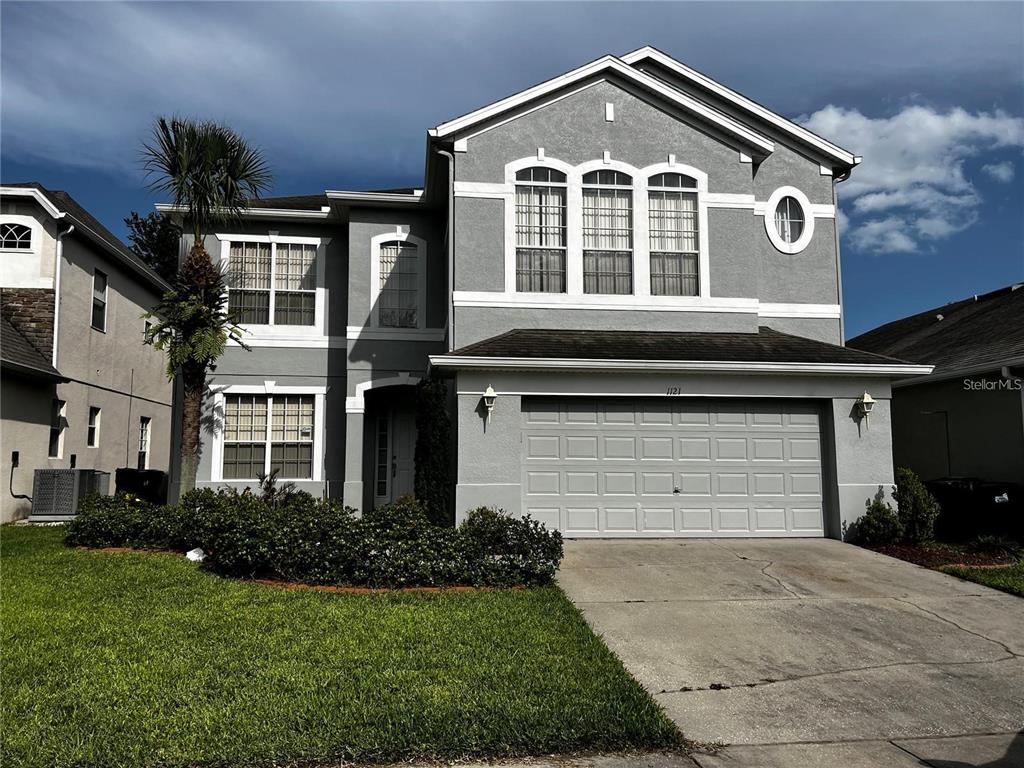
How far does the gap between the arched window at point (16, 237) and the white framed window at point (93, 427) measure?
402 centimetres

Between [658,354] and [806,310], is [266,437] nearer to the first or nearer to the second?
[658,354]

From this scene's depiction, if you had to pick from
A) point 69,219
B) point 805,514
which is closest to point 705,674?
point 805,514

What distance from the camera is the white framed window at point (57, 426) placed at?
15.8 m

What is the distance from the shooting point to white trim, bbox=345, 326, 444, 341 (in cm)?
1495

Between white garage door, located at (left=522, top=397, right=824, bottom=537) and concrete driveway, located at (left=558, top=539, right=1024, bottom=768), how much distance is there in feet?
3.32

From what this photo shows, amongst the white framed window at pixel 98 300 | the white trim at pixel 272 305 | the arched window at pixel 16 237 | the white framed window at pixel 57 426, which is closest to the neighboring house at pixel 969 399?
the white trim at pixel 272 305

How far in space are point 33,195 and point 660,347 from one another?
44.0ft

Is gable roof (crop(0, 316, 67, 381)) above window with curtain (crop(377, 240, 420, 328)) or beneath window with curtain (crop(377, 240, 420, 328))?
beneath

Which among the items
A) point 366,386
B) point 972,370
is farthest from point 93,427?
point 972,370

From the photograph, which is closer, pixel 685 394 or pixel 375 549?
pixel 375 549

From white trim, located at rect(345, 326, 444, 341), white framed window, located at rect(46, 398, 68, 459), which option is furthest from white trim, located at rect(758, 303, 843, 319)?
white framed window, located at rect(46, 398, 68, 459)

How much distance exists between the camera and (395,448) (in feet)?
52.1

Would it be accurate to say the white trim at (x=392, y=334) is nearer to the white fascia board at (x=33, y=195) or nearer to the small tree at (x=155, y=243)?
the white fascia board at (x=33, y=195)

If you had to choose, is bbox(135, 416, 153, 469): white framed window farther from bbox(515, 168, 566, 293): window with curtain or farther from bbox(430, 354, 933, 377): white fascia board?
bbox(515, 168, 566, 293): window with curtain
